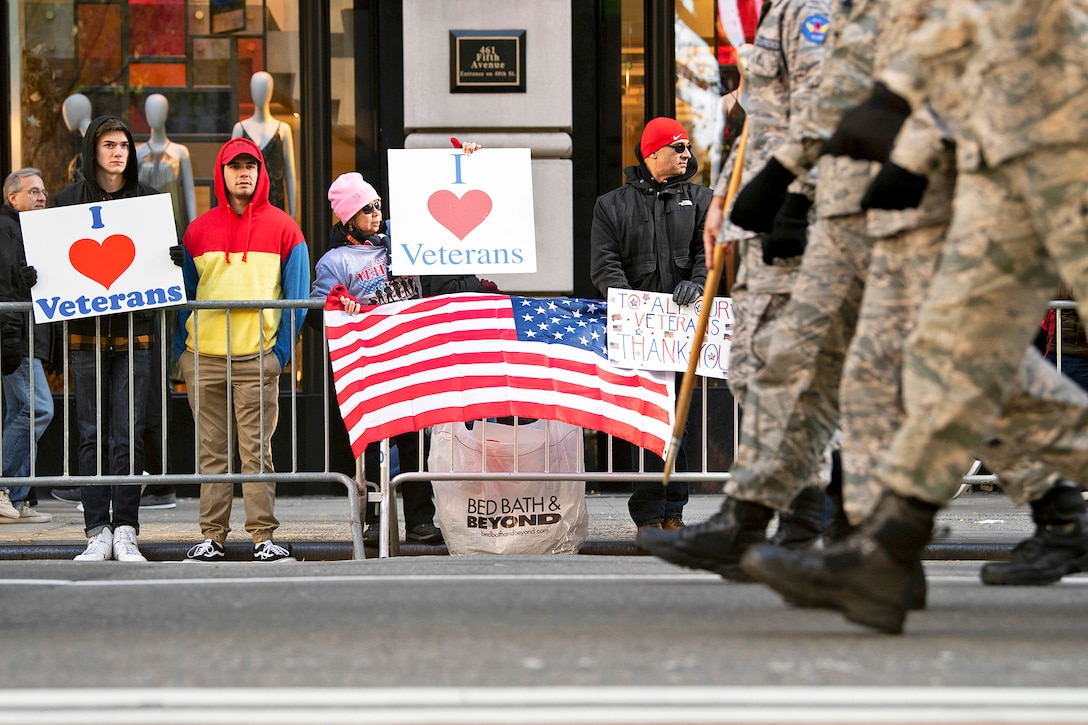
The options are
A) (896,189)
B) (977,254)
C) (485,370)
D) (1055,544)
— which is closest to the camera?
(977,254)

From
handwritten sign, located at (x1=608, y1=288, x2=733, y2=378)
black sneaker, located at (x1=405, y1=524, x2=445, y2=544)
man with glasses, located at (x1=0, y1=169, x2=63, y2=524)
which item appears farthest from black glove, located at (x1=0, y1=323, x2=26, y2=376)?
handwritten sign, located at (x1=608, y1=288, x2=733, y2=378)

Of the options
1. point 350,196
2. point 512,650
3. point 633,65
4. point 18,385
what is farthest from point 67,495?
point 512,650

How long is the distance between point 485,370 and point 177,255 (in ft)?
5.20

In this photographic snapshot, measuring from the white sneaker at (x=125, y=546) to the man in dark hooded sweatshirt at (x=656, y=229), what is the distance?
240cm

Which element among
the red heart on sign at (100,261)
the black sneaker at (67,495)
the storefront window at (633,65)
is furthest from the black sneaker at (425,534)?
the storefront window at (633,65)

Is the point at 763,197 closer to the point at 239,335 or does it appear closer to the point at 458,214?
the point at 458,214

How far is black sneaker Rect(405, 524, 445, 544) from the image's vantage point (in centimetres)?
790

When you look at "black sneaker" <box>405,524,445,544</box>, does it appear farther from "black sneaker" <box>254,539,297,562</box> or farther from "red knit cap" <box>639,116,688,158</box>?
"red knit cap" <box>639,116,688,158</box>

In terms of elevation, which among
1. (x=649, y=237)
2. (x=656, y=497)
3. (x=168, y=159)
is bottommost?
(x=656, y=497)

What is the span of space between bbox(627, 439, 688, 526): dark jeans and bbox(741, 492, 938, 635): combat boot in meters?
3.56

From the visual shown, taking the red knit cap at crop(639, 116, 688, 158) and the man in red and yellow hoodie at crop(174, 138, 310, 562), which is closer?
the man in red and yellow hoodie at crop(174, 138, 310, 562)

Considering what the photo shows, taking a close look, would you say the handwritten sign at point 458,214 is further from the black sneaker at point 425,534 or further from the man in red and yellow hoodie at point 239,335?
the black sneaker at point 425,534

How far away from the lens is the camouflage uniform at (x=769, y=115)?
17.0 feet

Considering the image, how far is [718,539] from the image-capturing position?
4.96 m
